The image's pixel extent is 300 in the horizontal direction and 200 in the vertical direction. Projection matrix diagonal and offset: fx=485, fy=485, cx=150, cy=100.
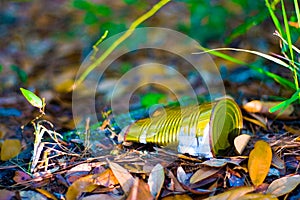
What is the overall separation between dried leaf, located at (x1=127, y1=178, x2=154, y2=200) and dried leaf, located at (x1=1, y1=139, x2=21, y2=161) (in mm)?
422

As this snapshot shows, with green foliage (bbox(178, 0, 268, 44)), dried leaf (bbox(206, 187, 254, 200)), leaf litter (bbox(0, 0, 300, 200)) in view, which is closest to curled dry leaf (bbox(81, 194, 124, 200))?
leaf litter (bbox(0, 0, 300, 200))

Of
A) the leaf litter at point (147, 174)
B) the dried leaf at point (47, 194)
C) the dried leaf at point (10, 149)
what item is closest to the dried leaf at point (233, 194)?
the leaf litter at point (147, 174)

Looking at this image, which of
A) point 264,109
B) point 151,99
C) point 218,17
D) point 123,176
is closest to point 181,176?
point 123,176

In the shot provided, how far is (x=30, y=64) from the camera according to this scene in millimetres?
2129

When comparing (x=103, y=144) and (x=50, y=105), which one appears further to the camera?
(x=50, y=105)

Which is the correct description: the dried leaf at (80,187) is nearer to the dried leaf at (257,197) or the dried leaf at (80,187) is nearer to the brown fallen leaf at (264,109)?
the dried leaf at (257,197)

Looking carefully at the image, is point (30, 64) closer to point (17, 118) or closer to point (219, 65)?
point (17, 118)

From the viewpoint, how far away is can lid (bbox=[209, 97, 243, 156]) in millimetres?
1200

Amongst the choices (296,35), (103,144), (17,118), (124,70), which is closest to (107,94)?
(124,70)

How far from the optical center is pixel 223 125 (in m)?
1.24

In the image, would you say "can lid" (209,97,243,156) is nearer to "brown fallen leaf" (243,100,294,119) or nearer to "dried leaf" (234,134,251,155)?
"dried leaf" (234,134,251,155)

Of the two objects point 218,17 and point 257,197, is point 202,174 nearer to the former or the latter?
point 257,197

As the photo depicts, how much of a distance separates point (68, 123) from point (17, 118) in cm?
20

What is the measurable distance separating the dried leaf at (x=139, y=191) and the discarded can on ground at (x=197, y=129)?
0.55 ft
